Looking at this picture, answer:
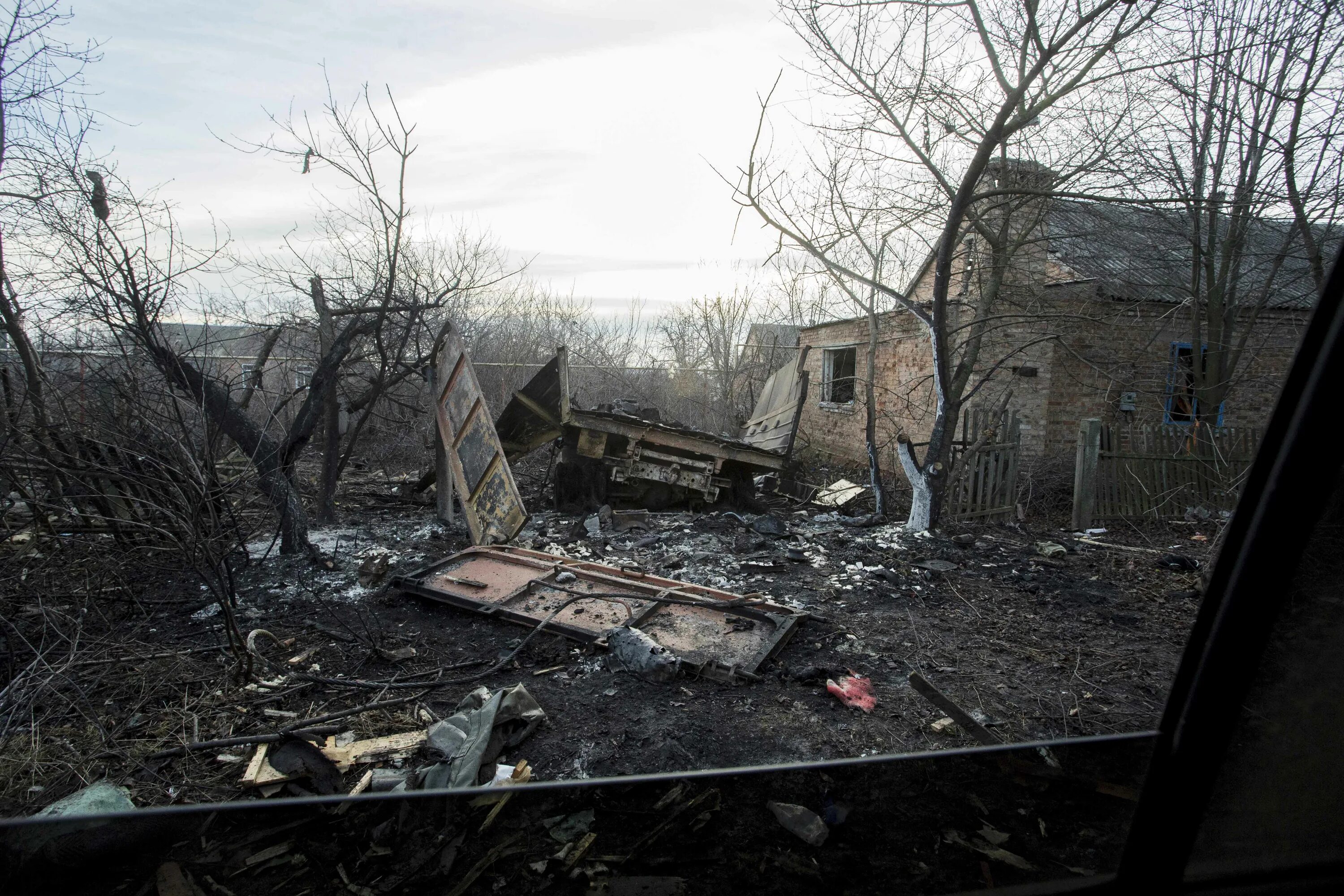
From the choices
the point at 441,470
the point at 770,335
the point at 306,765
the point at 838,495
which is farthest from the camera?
the point at 770,335

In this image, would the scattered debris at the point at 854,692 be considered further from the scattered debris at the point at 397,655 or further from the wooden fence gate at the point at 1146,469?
the wooden fence gate at the point at 1146,469

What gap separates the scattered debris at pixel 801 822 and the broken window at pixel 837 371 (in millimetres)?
16425

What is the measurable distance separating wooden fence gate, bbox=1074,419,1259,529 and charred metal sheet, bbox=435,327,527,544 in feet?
23.7

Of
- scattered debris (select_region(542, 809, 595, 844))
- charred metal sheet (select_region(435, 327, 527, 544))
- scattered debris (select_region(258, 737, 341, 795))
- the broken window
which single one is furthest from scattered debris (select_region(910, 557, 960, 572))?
the broken window

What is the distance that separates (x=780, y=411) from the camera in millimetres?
11383

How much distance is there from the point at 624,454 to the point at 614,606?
4.50 m

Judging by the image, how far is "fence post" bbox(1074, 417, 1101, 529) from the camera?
8.88 m

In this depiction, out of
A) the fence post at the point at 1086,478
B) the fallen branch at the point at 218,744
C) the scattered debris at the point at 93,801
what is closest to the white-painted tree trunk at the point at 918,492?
the fence post at the point at 1086,478

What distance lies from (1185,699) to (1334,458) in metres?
0.36

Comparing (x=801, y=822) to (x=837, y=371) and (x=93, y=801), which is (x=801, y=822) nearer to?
(x=93, y=801)

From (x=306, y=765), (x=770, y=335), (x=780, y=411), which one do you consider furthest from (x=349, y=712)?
(x=770, y=335)

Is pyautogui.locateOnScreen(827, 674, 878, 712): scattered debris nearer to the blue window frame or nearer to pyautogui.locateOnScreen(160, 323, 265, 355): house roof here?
pyautogui.locateOnScreen(160, 323, 265, 355): house roof

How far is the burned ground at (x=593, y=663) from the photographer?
327 cm

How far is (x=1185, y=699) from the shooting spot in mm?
912
